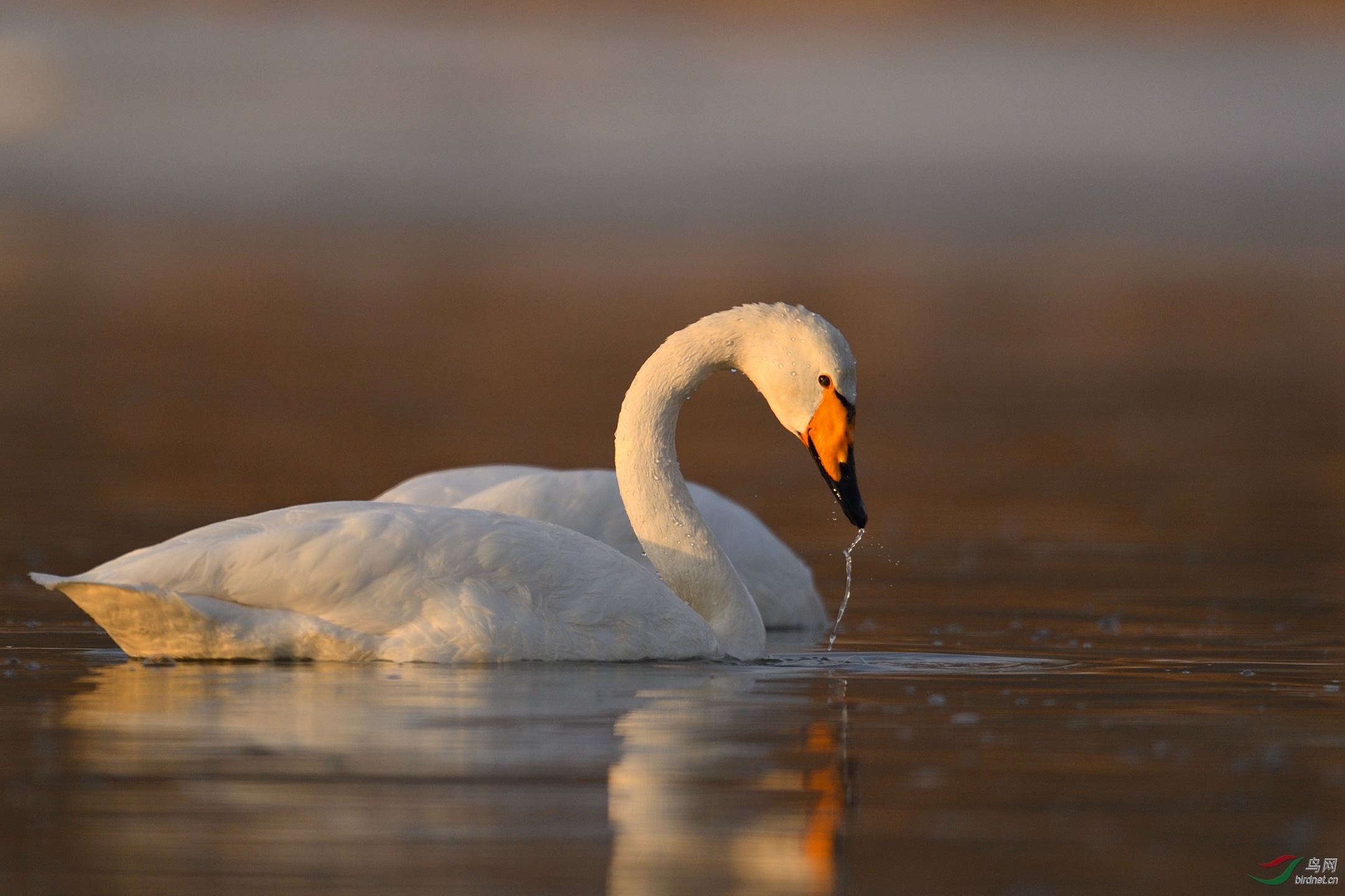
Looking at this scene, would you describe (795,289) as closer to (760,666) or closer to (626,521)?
(626,521)

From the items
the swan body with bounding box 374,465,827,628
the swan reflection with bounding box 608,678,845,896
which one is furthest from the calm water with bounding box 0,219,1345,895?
the swan body with bounding box 374,465,827,628

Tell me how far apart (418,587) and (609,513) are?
6.85 ft

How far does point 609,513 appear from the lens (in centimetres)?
1061

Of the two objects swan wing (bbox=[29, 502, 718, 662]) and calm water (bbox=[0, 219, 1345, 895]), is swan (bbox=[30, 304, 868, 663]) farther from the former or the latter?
calm water (bbox=[0, 219, 1345, 895])

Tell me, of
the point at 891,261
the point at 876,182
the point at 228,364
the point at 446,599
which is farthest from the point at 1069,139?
the point at 446,599

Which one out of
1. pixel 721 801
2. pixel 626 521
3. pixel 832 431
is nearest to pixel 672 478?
pixel 832 431

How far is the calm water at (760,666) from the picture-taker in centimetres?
617

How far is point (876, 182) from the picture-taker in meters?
67.2

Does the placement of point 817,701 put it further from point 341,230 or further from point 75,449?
point 341,230

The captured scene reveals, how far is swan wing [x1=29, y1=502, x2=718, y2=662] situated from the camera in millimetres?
8477

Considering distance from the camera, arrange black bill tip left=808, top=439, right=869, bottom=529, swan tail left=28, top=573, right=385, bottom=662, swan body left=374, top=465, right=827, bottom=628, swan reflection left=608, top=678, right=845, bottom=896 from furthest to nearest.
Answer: swan body left=374, top=465, right=827, bottom=628
black bill tip left=808, top=439, right=869, bottom=529
swan tail left=28, top=573, right=385, bottom=662
swan reflection left=608, top=678, right=845, bottom=896

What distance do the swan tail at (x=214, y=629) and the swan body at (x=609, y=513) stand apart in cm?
181

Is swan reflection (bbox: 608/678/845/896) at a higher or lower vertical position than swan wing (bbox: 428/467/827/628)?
lower

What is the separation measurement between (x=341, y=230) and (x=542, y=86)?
17.1 m
